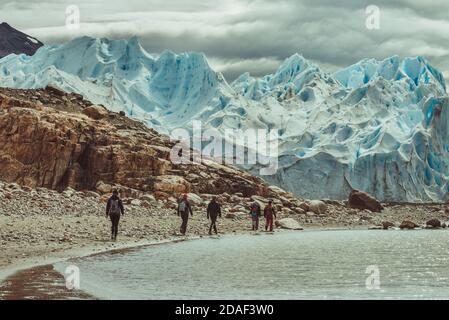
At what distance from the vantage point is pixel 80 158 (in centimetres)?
3734

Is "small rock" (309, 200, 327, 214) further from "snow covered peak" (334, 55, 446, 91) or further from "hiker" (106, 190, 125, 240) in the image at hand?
"snow covered peak" (334, 55, 446, 91)

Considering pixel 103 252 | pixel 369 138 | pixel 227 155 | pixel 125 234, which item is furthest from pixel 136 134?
pixel 369 138

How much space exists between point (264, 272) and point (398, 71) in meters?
79.0

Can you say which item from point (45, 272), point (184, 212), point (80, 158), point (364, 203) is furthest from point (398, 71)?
point (45, 272)

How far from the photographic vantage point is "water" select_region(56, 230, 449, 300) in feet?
32.3

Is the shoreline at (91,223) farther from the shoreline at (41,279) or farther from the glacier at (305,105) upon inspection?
the glacier at (305,105)

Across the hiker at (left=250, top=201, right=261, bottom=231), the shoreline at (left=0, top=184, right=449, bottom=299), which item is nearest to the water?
the shoreline at (left=0, top=184, right=449, bottom=299)

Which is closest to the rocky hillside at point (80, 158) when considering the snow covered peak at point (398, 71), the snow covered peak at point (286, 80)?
the snow covered peak at point (286, 80)

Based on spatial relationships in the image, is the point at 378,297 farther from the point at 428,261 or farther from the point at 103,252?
the point at 103,252

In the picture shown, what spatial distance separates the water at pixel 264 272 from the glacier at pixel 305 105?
49.9 metres

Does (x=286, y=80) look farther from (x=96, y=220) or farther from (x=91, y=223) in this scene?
(x=91, y=223)

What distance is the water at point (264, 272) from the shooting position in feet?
32.3

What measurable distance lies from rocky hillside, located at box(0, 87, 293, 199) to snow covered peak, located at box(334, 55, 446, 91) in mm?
53136
